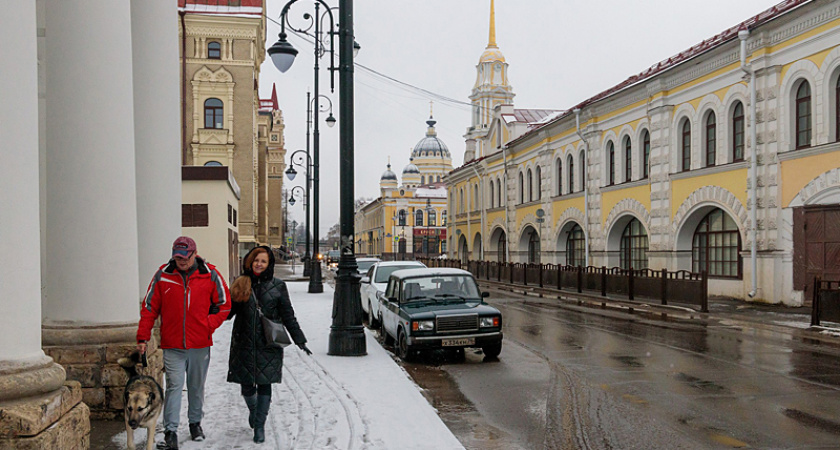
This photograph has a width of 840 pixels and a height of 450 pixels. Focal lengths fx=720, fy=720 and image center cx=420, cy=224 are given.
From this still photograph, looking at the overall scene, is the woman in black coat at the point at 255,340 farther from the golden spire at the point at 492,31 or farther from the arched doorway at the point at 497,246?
the golden spire at the point at 492,31

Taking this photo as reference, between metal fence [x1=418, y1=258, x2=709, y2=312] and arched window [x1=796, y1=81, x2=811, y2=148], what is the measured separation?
4874 millimetres

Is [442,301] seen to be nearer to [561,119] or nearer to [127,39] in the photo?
[127,39]

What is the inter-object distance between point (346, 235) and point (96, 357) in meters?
5.61

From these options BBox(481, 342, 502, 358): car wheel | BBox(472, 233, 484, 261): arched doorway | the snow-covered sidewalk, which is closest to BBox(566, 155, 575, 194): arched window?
BBox(472, 233, 484, 261): arched doorway

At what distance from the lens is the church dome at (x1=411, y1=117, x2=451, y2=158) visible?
134250 mm

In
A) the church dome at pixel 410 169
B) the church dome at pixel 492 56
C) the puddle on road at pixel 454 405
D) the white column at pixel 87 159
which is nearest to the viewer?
the white column at pixel 87 159

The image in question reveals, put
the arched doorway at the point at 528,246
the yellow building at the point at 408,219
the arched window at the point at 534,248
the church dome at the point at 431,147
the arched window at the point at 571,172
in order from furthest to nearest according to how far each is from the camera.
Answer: the church dome at the point at 431,147 → the yellow building at the point at 408,219 → the arched doorway at the point at 528,246 → the arched window at the point at 534,248 → the arched window at the point at 571,172

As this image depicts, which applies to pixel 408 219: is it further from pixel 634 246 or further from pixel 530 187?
pixel 634 246

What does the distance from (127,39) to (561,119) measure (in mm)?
33549

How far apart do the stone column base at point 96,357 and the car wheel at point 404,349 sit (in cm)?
534

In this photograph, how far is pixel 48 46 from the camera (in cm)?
625

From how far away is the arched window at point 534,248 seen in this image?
4600cm

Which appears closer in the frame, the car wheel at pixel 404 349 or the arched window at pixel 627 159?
the car wheel at pixel 404 349

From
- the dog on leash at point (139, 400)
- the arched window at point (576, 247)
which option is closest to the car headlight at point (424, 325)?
the dog on leash at point (139, 400)
